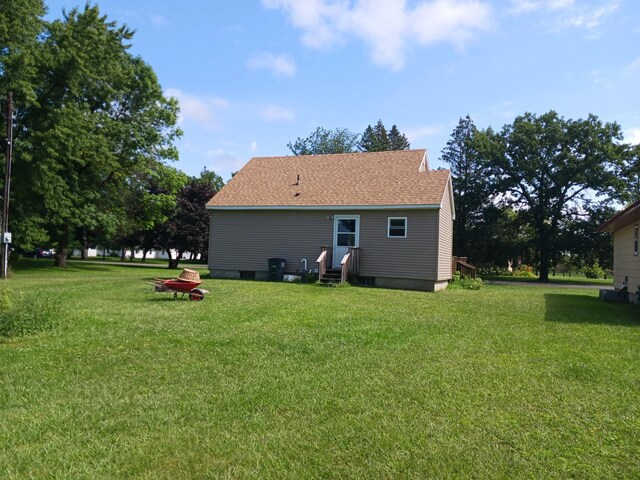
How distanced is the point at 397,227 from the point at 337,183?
12.1 ft

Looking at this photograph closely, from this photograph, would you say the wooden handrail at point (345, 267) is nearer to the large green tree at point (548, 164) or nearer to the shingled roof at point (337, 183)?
the shingled roof at point (337, 183)

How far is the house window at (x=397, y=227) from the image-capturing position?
1778 cm

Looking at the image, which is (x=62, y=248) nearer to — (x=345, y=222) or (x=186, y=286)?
(x=345, y=222)

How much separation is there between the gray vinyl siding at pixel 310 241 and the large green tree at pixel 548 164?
21.4 metres

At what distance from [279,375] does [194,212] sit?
32.5 m

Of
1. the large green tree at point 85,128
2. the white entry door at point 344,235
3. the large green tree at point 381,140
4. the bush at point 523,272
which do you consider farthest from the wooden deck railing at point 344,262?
the large green tree at point 381,140

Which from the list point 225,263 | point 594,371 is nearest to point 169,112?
point 225,263

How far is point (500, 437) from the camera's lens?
353 centimetres

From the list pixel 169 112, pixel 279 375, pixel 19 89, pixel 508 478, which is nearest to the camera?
pixel 508 478

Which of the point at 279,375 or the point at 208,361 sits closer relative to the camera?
the point at 279,375

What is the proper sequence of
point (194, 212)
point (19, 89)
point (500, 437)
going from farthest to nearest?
point (194, 212) < point (19, 89) < point (500, 437)

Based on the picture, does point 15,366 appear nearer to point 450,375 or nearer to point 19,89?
point 450,375

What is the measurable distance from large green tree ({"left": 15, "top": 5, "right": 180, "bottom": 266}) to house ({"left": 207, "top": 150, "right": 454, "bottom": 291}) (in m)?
9.22

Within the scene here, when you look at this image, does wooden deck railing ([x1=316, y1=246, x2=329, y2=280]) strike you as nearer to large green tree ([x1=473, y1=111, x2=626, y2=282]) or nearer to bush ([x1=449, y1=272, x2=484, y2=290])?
bush ([x1=449, y1=272, x2=484, y2=290])
